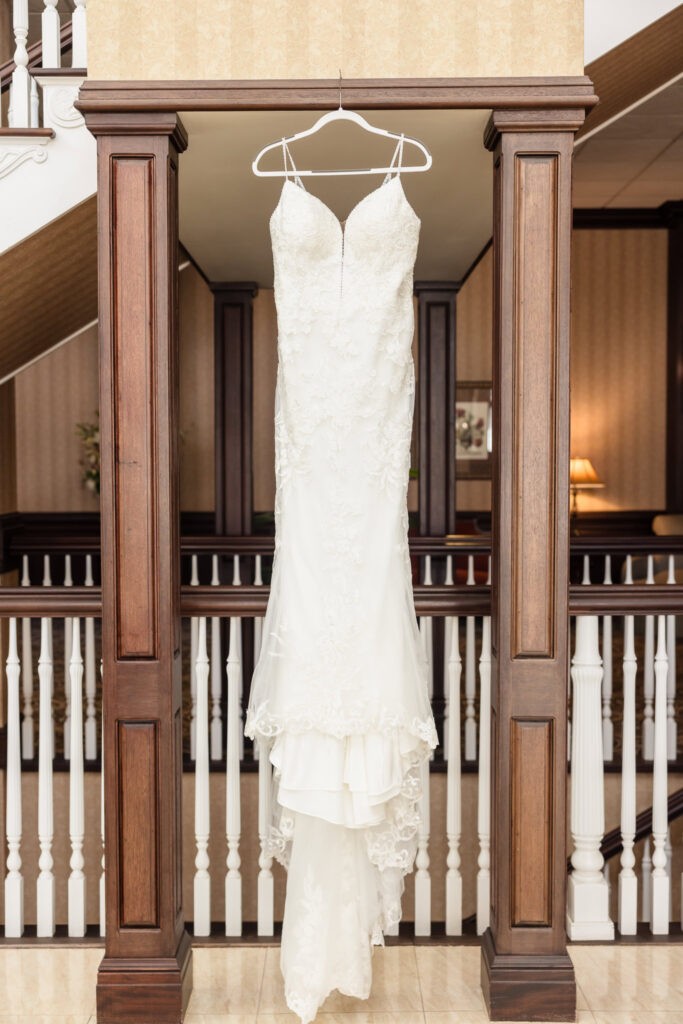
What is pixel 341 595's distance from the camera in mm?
2373

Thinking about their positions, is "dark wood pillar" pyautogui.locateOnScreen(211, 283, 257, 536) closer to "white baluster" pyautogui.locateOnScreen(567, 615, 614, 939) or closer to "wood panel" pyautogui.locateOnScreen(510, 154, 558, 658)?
"white baluster" pyautogui.locateOnScreen(567, 615, 614, 939)

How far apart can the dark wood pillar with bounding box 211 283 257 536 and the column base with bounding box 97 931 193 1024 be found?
341 cm

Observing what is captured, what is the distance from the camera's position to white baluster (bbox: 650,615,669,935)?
115 inches

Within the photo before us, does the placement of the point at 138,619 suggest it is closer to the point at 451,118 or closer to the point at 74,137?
the point at 451,118

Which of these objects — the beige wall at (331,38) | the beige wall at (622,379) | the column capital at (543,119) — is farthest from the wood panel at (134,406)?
the beige wall at (622,379)

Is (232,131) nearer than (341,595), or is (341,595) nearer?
(341,595)

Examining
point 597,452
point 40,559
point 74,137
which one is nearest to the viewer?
point 74,137

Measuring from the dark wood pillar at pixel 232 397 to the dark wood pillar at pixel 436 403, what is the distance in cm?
103

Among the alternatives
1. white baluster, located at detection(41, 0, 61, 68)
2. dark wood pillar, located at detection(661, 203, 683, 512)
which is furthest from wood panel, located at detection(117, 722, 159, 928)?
dark wood pillar, located at detection(661, 203, 683, 512)

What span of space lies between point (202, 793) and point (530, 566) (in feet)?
4.02

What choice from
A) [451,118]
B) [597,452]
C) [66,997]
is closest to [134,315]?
[451,118]

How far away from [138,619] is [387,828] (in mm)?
844

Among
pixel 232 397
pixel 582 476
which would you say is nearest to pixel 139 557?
pixel 232 397

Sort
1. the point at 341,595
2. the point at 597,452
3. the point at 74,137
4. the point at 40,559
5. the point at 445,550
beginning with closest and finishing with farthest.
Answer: the point at 341,595
the point at 74,137
the point at 445,550
the point at 40,559
the point at 597,452
